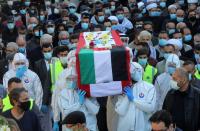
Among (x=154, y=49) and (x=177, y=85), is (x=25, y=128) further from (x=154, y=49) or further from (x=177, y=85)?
(x=154, y=49)

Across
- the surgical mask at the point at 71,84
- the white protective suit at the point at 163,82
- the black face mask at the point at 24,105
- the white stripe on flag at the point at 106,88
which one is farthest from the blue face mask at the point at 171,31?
the black face mask at the point at 24,105

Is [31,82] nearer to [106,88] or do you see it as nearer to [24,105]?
[24,105]

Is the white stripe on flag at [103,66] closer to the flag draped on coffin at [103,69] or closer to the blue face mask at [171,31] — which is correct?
the flag draped on coffin at [103,69]

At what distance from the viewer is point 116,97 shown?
7.49m

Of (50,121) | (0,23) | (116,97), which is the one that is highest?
(0,23)

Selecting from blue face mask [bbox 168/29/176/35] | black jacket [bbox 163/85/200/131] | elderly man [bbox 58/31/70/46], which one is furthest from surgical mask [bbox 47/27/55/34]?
black jacket [bbox 163/85/200/131]

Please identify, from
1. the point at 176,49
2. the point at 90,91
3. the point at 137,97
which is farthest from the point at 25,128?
the point at 176,49

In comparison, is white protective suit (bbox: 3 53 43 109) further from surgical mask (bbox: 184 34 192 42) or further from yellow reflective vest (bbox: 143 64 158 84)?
surgical mask (bbox: 184 34 192 42)

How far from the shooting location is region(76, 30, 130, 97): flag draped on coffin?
22.9ft

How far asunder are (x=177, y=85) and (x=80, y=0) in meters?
12.3

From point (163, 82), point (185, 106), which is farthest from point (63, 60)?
point (185, 106)

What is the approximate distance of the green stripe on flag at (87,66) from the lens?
22.9 ft

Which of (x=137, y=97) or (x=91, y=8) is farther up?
(x=91, y=8)

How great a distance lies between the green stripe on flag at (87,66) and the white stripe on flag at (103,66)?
0.05 m
